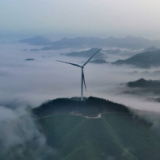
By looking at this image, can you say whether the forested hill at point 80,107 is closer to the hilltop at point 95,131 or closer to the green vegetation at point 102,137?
the hilltop at point 95,131

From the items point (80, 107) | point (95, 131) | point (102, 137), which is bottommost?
point (102, 137)

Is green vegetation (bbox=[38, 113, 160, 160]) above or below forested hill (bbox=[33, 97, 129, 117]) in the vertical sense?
below

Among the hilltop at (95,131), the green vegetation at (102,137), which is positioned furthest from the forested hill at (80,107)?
the green vegetation at (102,137)

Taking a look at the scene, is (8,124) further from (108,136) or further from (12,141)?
(108,136)

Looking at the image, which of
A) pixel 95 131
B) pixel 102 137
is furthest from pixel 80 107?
pixel 102 137

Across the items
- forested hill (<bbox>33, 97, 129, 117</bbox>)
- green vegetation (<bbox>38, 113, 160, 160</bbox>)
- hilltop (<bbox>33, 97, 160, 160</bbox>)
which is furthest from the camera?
forested hill (<bbox>33, 97, 129, 117</bbox>)

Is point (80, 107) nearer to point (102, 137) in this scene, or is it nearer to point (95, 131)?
point (95, 131)

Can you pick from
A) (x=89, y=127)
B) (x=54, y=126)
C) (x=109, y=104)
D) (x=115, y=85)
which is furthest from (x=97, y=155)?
(x=115, y=85)

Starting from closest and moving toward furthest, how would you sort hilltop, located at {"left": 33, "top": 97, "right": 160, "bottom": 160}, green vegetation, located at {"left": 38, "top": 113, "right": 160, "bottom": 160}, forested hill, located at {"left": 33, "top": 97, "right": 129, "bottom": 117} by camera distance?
green vegetation, located at {"left": 38, "top": 113, "right": 160, "bottom": 160} < hilltop, located at {"left": 33, "top": 97, "right": 160, "bottom": 160} < forested hill, located at {"left": 33, "top": 97, "right": 129, "bottom": 117}

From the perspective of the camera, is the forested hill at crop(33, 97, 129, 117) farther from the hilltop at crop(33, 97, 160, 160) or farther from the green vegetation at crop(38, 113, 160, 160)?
the green vegetation at crop(38, 113, 160, 160)

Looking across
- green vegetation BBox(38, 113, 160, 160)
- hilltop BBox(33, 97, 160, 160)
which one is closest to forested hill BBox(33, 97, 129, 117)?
hilltop BBox(33, 97, 160, 160)

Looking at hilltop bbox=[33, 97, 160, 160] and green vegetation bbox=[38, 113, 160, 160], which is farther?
hilltop bbox=[33, 97, 160, 160]
